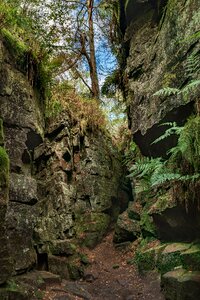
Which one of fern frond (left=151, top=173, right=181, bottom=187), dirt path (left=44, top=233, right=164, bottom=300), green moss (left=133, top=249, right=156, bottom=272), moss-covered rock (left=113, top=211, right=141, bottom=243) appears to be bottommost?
dirt path (left=44, top=233, right=164, bottom=300)

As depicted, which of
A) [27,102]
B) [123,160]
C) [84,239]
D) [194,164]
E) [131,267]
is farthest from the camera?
[123,160]

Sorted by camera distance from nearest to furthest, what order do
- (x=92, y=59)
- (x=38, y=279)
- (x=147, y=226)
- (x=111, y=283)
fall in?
(x=38, y=279)
(x=111, y=283)
(x=147, y=226)
(x=92, y=59)

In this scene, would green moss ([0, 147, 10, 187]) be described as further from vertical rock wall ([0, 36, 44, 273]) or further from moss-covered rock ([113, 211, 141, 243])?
moss-covered rock ([113, 211, 141, 243])

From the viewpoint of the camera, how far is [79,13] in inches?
620

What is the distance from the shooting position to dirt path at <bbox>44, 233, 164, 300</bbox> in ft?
22.6

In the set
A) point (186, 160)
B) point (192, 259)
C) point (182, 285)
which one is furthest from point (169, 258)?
point (186, 160)

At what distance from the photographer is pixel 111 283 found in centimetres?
827

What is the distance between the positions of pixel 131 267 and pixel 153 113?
4.89m

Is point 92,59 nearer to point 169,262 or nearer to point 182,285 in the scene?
point 169,262

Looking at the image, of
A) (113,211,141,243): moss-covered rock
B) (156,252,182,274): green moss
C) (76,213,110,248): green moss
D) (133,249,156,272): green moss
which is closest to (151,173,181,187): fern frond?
(156,252,182,274): green moss

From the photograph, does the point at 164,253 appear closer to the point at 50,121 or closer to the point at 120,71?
the point at 120,71

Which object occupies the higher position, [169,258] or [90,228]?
[90,228]

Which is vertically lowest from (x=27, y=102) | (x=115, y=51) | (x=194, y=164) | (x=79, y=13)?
(x=194, y=164)

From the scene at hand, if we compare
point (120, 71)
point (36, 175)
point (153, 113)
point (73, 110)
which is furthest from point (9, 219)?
point (73, 110)
